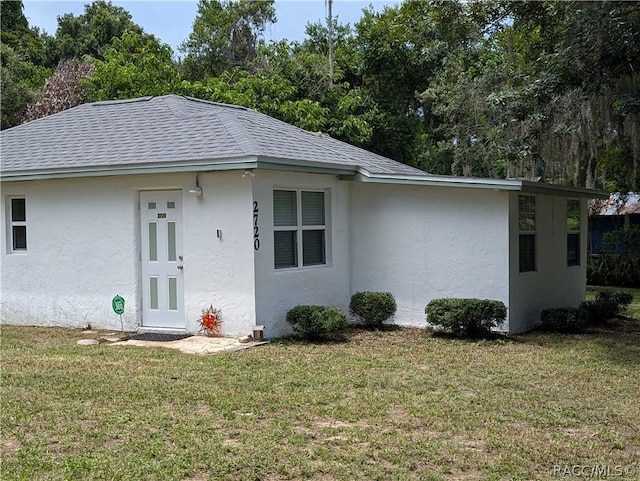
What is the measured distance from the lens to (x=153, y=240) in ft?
36.7

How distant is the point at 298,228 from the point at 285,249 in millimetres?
425

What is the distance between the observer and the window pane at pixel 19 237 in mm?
12384

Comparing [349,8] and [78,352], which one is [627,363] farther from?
[349,8]

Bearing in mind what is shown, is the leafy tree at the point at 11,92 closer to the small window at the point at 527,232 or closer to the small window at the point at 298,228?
the small window at the point at 298,228

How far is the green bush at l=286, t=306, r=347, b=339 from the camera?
33.8 feet

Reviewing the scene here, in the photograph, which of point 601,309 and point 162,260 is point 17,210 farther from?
point 601,309

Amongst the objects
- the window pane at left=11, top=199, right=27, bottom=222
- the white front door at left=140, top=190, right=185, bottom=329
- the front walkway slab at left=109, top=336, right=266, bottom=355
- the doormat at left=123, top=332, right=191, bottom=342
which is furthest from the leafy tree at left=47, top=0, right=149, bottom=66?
the front walkway slab at left=109, top=336, right=266, bottom=355

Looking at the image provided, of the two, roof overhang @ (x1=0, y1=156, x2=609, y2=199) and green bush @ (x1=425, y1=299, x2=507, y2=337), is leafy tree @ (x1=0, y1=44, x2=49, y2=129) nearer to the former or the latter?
roof overhang @ (x1=0, y1=156, x2=609, y2=199)

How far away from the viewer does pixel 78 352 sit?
9.53 m

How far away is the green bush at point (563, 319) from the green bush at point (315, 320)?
342 cm

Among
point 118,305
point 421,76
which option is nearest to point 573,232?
point 118,305

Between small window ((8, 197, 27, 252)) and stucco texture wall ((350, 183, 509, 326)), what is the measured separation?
5.55 metres

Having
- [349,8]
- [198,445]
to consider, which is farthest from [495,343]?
[349,8]

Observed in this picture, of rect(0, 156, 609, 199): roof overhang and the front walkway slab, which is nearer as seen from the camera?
the front walkway slab
